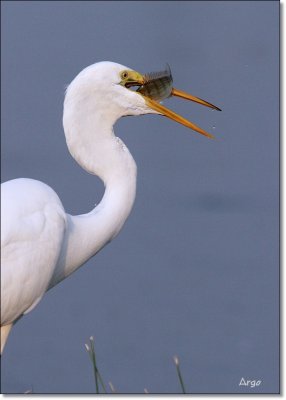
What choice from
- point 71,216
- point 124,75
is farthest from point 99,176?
point 124,75

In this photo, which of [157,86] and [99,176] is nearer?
[99,176]

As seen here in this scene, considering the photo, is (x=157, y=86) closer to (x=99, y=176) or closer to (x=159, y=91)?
(x=159, y=91)

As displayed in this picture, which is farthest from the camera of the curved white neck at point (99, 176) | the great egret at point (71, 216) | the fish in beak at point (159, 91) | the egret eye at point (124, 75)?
the fish in beak at point (159, 91)

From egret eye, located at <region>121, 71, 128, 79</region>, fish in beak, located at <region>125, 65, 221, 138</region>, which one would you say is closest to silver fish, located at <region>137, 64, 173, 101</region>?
fish in beak, located at <region>125, 65, 221, 138</region>

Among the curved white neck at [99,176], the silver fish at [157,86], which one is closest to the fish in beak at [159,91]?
the silver fish at [157,86]

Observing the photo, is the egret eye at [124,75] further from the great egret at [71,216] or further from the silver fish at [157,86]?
the silver fish at [157,86]

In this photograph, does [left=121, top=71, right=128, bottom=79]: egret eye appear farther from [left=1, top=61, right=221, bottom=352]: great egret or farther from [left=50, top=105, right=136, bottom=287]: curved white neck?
[left=50, top=105, right=136, bottom=287]: curved white neck

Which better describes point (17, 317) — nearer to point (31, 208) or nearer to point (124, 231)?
point (31, 208)

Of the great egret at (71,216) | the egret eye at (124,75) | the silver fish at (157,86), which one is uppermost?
the egret eye at (124,75)
